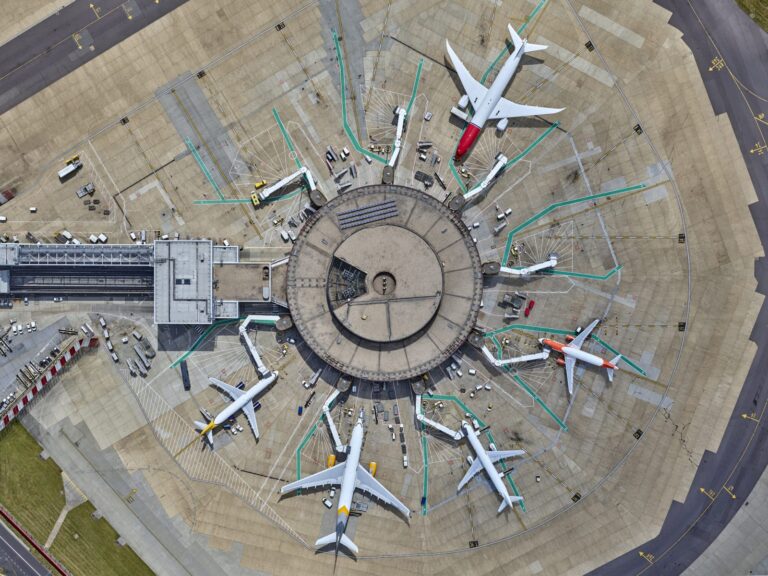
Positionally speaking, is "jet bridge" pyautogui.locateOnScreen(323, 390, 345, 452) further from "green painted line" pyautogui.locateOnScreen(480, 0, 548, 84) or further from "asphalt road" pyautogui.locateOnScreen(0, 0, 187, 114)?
"asphalt road" pyautogui.locateOnScreen(0, 0, 187, 114)

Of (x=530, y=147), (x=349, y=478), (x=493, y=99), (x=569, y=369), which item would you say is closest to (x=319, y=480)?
(x=349, y=478)

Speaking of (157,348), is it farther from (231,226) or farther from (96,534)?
(96,534)

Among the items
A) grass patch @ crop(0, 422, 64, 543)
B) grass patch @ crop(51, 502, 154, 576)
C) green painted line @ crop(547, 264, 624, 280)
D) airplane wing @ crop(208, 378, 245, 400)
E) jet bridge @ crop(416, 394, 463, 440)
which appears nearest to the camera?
jet bridge @ crop(416, 394, 463, 440)

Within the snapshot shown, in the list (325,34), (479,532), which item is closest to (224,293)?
(325,34)

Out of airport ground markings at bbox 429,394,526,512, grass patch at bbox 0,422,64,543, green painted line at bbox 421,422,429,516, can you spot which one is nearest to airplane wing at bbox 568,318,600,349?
airport ground markings at bbox 429,394,526,512

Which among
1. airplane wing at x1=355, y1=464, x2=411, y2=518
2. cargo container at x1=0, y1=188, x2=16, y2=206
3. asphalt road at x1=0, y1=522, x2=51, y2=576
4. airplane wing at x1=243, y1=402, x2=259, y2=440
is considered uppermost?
cargo container at x1=0, y1=188, x2=16, y2=206

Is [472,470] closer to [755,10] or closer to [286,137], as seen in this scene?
[286,137]

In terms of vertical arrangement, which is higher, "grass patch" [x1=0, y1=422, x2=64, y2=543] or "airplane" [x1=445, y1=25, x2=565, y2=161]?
"airplane" [x1=445, y1=25, x2=565, y2=161]
